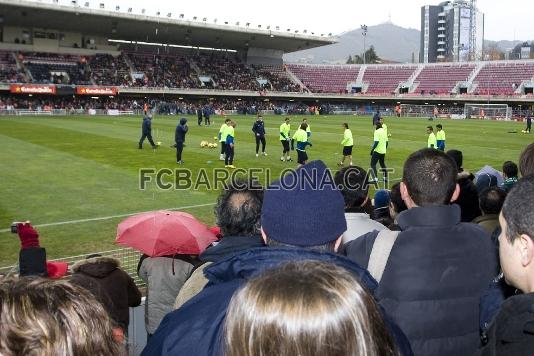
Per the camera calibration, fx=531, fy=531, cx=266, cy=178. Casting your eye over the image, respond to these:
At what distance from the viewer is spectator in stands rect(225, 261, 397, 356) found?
4.37ft

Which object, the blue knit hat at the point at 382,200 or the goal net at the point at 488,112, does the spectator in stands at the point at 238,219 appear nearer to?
the blue knit hat at the point at 382,200

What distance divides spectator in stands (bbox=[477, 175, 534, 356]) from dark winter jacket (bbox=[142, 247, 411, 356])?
0.31 m

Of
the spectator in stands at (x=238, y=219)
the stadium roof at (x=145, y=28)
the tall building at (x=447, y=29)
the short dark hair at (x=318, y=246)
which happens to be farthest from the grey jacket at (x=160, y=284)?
the tall building at (x=447, y=29)

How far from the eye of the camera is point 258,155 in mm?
21391

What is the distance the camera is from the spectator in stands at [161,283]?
4.61 metres

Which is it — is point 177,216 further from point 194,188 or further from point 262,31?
point 262,31

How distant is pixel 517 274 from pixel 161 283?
10.8 feet

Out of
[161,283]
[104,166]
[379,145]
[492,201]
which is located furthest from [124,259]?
[104,166]

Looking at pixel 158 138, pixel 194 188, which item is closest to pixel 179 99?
pixel 158 138

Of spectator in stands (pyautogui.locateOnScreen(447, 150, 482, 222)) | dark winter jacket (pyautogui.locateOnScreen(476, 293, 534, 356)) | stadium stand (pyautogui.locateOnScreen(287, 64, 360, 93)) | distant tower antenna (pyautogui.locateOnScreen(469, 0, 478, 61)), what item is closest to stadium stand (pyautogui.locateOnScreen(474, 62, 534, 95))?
stadium stand (pyautogui.locateOnScreen(287, 64, 360, 93))

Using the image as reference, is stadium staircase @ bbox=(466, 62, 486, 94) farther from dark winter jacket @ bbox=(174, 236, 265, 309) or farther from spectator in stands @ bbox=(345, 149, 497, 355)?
dark winter jacket @ bbox=(174, 236, 265, 309)

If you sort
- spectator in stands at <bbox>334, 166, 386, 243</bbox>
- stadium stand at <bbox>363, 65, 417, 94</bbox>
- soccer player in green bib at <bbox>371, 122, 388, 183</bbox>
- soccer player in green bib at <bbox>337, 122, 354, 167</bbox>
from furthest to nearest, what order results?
stadium stand at <bbox>363, 65, 417, 94</bbox> → soccer player in green bib at <bbox>337, 122, 354, 167</bbox> → soccer player in green bib at <bbox>371, 122, 388, 183</bbox> → spectator in stands at <bbox>334, 166, 386, 243</bbox>

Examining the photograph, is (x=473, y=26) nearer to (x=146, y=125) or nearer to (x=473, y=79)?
(x=473, y=79)

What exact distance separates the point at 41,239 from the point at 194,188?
18.6ft
